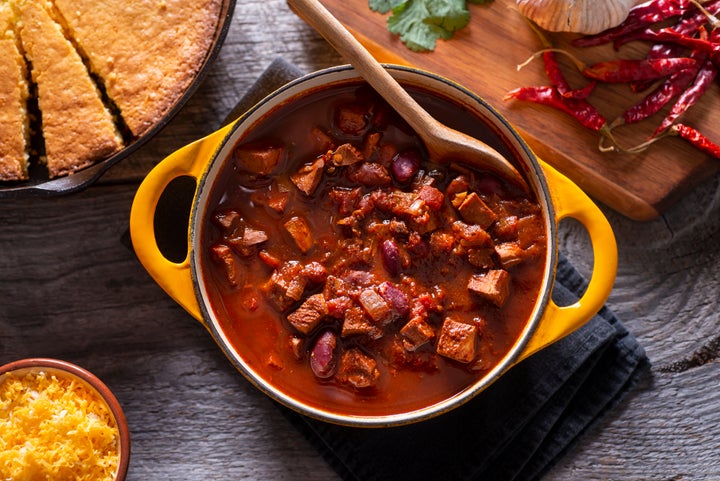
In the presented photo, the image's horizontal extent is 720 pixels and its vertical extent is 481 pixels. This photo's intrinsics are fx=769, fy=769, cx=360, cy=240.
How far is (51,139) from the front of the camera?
365 centimetres

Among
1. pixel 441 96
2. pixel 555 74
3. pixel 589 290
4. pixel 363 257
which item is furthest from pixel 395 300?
pixel 555 74

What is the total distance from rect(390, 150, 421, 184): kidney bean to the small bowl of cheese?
5.31 feet

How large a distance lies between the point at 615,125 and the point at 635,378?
1223 mm

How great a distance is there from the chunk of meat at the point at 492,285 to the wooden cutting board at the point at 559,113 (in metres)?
0.88

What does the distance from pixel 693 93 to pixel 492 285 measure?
1.52m

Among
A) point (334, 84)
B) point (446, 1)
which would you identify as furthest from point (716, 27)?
point (334, 84)

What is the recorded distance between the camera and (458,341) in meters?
3.06

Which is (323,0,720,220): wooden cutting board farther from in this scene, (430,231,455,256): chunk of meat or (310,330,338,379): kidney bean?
(310,330,338,379): kidney bean

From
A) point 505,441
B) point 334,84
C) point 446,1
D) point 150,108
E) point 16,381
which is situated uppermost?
point 446,1

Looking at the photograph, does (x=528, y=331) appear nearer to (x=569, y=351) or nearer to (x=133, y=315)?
(x=569, y=351)

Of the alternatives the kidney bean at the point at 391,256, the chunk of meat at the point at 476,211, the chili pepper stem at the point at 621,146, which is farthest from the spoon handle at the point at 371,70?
the chili pepper stem at the point at 621,146

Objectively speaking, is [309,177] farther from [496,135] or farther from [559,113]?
[559,113]

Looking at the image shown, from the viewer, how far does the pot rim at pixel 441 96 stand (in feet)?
9.98

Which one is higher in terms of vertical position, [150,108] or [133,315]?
[150,108]
